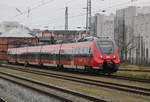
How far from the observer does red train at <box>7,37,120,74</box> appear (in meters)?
27.1

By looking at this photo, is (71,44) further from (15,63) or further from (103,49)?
(15,63)

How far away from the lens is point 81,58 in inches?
1166

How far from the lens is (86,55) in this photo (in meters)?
28.4

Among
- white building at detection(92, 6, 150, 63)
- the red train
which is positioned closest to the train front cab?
the red train

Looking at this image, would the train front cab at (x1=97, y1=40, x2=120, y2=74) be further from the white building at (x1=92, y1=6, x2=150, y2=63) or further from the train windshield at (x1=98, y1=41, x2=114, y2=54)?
the white building at (x1=92, y1=6, x2=150, y2=63)

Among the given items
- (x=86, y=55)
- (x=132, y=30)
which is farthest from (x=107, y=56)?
(x=132, y=30)

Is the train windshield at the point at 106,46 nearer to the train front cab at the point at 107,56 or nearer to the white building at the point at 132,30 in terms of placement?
the train front cab at the point at 107,56

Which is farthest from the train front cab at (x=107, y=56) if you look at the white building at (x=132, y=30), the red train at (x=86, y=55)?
the white building at (x=132, y=30)

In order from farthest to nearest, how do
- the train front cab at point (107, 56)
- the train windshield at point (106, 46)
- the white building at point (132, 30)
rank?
the white building at point (132, 30), the train windshield at point (106, 46), the train front cab at point (107, 56)

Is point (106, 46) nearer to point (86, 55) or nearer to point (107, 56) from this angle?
point (107, 56)

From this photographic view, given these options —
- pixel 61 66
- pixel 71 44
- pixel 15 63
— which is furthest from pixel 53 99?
pixel 15 63

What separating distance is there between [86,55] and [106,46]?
1.94 m

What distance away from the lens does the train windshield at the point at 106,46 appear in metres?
27.5

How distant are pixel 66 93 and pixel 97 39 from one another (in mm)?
12742
